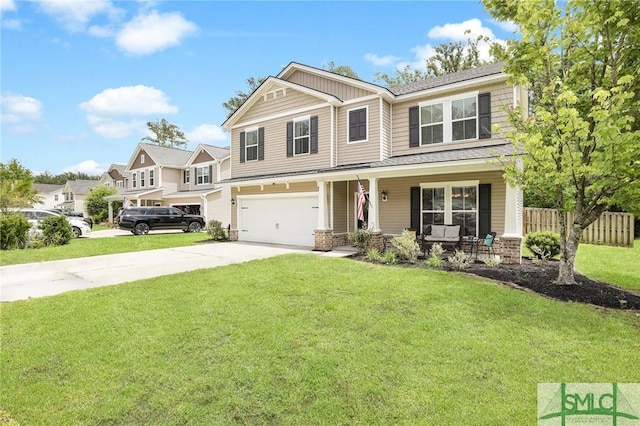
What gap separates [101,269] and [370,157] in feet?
31.4

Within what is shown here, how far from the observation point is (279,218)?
50.6 feet

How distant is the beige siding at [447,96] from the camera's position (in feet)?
36.5

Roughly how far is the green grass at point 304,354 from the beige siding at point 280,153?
8.31 metres

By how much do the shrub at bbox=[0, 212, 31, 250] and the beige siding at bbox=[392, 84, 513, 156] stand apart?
15.7 metres

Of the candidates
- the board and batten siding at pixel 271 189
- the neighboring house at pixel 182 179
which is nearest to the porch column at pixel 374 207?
the board and batten siding at pixel 271 189

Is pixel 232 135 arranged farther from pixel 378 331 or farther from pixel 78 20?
pixel 378 331

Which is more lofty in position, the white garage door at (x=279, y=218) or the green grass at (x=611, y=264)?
the white garage door at (x=279, y=218)

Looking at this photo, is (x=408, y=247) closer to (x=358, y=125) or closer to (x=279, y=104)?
(x=358, y=125)

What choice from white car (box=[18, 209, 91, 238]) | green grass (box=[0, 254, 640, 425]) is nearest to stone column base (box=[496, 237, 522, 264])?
green grass (box=[0, 254, 640, 425])

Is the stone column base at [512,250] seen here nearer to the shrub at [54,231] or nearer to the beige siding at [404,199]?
the beige siding at [404,199]

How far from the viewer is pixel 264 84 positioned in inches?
611

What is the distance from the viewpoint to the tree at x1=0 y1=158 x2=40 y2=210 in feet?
48.5

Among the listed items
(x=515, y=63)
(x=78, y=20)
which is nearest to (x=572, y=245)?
(x=515, y=63)

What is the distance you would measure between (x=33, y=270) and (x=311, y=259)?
310 inches
